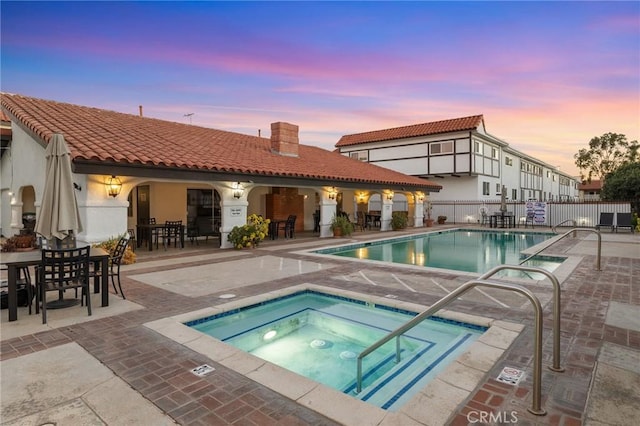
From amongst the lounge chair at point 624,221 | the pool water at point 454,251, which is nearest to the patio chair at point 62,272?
the pool water at point 454,251

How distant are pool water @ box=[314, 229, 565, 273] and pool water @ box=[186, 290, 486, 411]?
5340mm

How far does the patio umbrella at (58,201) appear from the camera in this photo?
5.78m

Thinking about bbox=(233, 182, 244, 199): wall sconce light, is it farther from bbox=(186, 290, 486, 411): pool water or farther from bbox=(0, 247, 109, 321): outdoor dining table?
bbox=(0, 247, 109, 321): outdoor dining table

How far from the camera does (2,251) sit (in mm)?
11078

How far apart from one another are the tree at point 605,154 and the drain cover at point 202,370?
62008 mm

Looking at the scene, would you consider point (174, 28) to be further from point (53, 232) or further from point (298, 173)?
point (53, 232)

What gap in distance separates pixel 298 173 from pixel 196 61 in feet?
25.5

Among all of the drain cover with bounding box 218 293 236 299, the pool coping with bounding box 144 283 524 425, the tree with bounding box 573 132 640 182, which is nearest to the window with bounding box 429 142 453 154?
the pool coping with bounding box 144 283 524 425

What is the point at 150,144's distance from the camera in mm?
12727

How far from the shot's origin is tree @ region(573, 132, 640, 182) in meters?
49.9

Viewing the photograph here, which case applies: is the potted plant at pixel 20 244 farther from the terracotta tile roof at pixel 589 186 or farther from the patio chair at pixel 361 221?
the terracotta tile roof at pixel 589 186

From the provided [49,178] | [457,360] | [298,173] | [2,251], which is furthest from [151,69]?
[457,360]

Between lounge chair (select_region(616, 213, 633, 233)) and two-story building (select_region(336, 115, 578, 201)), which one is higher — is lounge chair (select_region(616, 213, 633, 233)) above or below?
below
